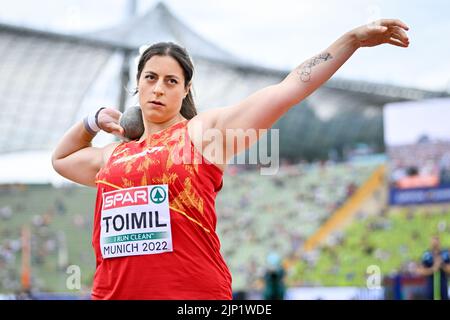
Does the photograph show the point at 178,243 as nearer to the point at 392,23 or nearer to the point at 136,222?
the point at 136,222

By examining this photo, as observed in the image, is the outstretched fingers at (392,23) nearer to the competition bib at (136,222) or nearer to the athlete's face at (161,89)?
the athlete's face at (161,89)

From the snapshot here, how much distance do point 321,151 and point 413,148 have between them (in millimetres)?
5491

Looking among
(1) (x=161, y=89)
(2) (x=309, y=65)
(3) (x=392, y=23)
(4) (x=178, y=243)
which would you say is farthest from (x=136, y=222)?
(3) (x=392, y=23)

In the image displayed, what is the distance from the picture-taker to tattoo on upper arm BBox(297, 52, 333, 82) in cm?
289

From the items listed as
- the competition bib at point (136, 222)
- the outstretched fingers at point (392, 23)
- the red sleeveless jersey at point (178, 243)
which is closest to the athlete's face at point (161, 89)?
the red sleeveless jersey at point (178, 243)

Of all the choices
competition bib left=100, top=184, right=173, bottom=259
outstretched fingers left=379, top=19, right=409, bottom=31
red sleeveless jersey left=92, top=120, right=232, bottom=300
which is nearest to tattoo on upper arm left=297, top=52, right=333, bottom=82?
outstretched fingers left=379, top=19, right=409, bottom=31

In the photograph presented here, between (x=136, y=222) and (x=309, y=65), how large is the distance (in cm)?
85

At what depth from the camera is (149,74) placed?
314cm

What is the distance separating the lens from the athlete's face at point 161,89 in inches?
122

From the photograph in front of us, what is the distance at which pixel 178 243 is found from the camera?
293 centimetres

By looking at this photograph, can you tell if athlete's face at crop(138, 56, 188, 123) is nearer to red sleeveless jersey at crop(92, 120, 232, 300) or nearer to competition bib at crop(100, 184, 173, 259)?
red sleeveless jersey at crop(92, 120, 232, 300)

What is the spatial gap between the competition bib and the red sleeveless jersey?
2 cm

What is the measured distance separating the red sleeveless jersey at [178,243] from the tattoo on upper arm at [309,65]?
0.46 m
